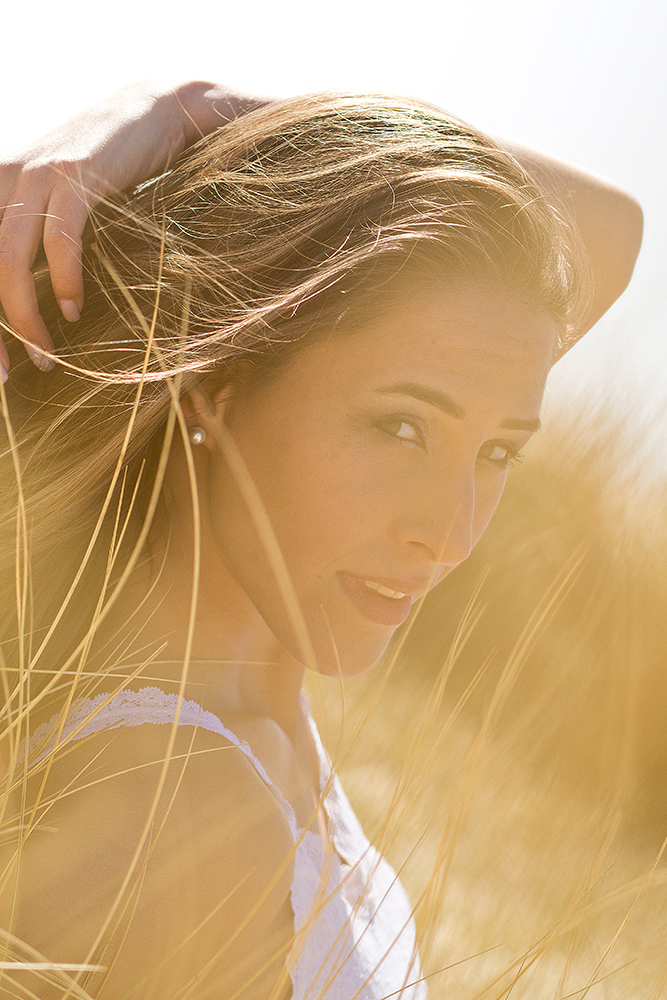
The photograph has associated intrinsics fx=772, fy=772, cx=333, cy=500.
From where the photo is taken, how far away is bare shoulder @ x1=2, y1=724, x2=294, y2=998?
1.75 feet

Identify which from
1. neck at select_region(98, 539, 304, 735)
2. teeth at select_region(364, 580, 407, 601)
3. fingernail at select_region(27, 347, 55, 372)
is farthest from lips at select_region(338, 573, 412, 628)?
fingernail at select_region(27, 347, 55, 372)

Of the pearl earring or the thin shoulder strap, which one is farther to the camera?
the pearl earring

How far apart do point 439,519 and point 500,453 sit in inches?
9.6

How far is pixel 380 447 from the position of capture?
826 mm

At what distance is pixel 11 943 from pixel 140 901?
101mm

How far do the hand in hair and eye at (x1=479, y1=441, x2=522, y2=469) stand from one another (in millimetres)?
495

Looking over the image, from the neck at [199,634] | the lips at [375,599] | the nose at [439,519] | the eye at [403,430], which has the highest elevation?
the eye at [403,430]

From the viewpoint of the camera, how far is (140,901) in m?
0.56

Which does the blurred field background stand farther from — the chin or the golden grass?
the chin

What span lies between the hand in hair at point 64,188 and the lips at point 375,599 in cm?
39

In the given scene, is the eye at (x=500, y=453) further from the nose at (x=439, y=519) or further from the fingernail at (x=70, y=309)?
the fingernail at (x=70, y=309)

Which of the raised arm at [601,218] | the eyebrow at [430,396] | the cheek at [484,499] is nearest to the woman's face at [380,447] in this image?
the eyebrow at [430,396]

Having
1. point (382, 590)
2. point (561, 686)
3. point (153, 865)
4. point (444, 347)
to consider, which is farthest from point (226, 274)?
point (561, 686)

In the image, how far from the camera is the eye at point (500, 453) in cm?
95
